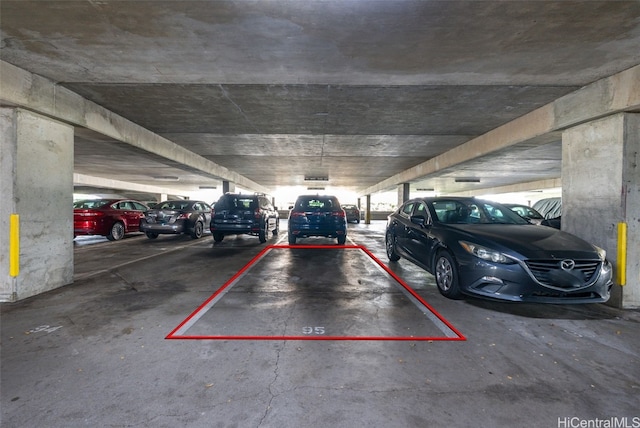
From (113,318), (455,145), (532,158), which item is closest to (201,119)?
(113,318)

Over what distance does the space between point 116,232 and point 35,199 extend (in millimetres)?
7975

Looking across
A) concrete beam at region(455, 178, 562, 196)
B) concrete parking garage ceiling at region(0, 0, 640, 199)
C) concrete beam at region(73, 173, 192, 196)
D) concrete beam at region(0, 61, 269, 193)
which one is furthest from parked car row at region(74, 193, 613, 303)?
concrete beam at region(455, 178, 562, 196)

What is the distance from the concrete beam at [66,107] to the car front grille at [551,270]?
25.2 ft

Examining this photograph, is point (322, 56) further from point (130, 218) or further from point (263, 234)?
point (130, 218)

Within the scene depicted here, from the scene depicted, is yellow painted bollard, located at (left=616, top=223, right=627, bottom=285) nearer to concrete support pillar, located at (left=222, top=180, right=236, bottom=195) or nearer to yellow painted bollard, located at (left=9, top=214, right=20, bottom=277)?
yellow painted bollard, located at (left=9, top=214, right=20, bottom=277)

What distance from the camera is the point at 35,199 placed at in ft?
15.9

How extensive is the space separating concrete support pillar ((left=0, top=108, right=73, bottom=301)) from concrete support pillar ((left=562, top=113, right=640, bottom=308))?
932cm

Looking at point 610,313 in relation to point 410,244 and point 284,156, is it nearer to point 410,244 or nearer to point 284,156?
point 410,244

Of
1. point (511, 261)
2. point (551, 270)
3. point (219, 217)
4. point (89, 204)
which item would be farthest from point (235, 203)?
point (551, 270)

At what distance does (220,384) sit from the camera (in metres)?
2.46

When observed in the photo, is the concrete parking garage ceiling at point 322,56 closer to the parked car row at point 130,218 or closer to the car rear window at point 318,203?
the car rear window at point 318,203

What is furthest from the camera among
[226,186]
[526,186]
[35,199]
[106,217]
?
[526,186]

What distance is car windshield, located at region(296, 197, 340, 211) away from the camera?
30.5ft

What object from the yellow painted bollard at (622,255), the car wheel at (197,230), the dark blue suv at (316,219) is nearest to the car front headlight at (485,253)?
the yellow painted bollard at (622,255)
